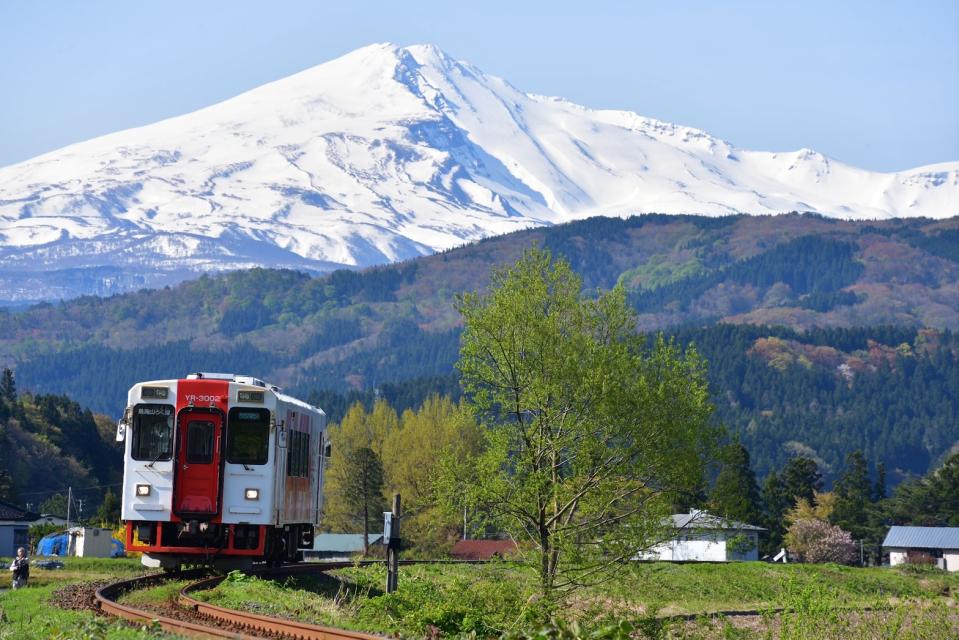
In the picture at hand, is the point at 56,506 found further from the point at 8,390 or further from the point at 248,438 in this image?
the point at 248,438

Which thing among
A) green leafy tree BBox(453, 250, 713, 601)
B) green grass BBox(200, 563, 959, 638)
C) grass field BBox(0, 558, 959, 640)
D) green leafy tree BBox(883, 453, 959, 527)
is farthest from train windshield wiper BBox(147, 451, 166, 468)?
green leafy tree BBox(883, 453, 959, 527)

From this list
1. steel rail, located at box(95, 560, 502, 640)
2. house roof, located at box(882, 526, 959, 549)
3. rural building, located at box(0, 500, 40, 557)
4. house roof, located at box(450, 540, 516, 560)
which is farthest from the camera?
house roof, located at box(882, 526, 959, 549)

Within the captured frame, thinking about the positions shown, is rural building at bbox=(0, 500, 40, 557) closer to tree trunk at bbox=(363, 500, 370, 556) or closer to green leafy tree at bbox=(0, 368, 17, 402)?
tree trunk at bbox=(363, 500, 370, 556)

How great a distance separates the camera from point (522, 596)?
33406 mm

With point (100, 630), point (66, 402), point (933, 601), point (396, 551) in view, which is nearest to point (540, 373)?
point (396, 551)

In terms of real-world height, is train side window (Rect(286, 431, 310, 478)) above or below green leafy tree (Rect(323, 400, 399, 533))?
below

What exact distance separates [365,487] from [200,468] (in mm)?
77850

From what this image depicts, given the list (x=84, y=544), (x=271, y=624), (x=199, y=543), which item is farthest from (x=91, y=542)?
(x=271, y=624)

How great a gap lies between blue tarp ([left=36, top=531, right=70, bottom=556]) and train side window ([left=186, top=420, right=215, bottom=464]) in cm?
3499

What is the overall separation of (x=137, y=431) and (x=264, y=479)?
2.88 meters

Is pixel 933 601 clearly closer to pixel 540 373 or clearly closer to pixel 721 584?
pixel 540 373

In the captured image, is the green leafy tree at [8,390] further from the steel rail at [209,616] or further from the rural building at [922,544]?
the steel rail at [209,616]

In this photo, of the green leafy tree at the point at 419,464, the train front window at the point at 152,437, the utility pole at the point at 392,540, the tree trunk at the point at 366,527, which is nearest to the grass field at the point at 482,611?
the utility pole at the point at 392,540

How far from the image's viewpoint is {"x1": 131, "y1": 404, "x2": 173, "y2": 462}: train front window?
34.4 meters
